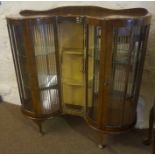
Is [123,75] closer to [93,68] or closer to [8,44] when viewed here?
[93,68]

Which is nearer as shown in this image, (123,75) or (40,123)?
(123,75)

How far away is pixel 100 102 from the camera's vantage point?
1652mm

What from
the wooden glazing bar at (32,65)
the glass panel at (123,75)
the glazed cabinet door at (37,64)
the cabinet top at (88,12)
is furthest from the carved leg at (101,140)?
the cabinet top at (88,12)

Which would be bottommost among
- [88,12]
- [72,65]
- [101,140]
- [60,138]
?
[60,138]

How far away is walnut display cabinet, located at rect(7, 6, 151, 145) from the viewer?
4.85 ft

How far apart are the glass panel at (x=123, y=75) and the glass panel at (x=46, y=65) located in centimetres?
54

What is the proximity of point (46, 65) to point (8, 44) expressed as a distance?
0.76 metres

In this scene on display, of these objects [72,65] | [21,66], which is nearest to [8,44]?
[21,66]

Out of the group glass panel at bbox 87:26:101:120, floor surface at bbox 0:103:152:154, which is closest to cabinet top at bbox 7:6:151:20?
glass panel at bbox 87:26:101:120

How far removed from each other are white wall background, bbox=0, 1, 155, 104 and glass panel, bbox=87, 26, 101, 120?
0.41 m

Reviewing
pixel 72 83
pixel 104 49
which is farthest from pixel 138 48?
pixel 72 83

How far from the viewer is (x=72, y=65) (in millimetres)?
1883

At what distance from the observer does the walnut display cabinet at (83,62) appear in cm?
148

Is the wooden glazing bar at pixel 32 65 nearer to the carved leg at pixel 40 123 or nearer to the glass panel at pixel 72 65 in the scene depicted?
the carved leg at pixel 40 123
